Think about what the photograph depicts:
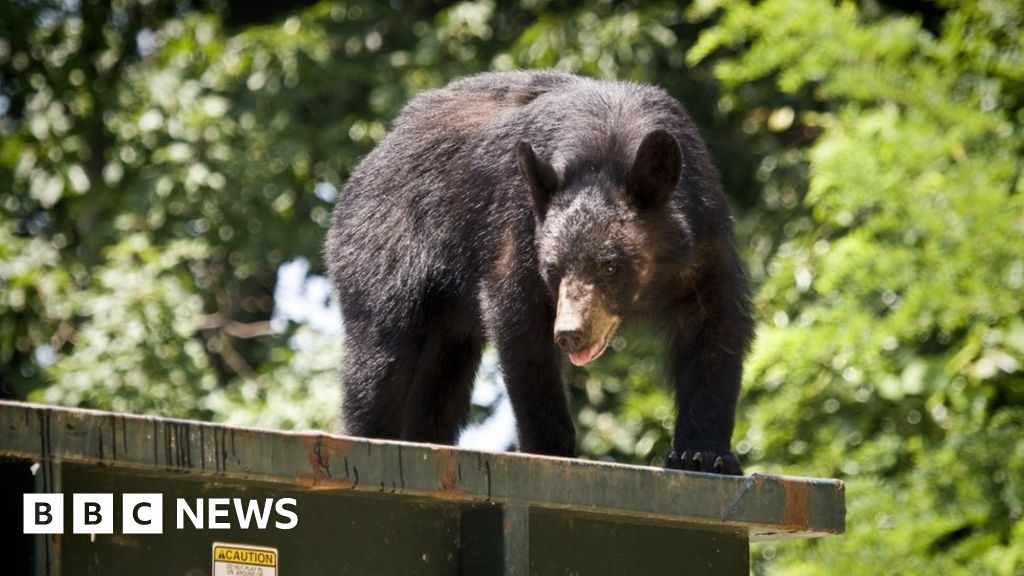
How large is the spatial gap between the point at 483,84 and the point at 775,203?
18.1 feet

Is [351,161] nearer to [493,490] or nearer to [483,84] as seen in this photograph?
[483,84]

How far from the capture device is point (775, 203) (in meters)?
12.1

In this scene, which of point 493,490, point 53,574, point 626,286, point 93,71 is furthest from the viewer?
point 93,71

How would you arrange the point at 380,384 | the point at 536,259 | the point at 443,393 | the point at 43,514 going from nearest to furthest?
the point at 43,514 → the point at 536,259 → the point at 380,384 → the point at 443,393

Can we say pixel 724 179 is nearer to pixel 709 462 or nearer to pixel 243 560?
pixel 709 462

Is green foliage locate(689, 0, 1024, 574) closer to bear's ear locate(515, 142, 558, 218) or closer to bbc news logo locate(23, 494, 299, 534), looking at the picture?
bear's ear locate(515, 142, 558, 218)

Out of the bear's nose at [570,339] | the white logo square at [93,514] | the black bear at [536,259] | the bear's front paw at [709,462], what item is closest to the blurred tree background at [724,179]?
the black bear at [536,259]

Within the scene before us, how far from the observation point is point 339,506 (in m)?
3.65

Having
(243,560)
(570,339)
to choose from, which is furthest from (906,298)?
(243,560)

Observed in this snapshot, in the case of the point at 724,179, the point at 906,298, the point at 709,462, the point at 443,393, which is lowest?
the point at 709,462

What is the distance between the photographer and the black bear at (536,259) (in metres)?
5.81

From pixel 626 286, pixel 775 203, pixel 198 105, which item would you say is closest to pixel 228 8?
pixel 198 105

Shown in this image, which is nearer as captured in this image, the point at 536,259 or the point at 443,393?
the point at 536,259

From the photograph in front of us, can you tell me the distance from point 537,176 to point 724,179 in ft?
22.9
